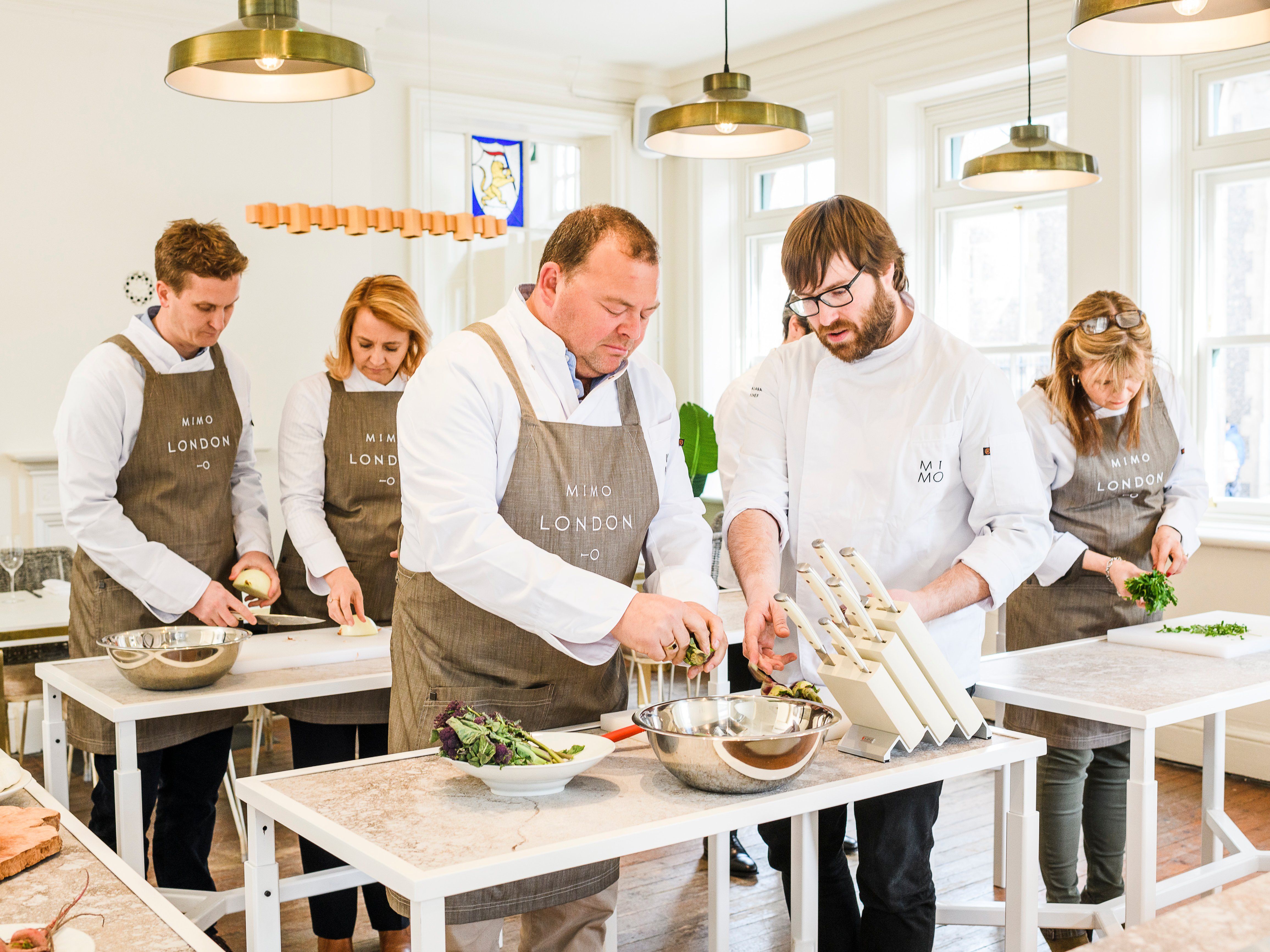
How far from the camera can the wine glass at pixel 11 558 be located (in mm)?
3990

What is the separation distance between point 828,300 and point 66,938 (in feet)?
4.98

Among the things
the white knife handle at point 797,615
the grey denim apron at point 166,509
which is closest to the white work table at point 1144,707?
the white knife handle at point 797,615

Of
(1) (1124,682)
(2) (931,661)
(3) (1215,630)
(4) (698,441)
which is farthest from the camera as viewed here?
(4) (698,441)

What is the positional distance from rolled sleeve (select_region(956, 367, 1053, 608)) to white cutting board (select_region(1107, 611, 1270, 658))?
822 mm

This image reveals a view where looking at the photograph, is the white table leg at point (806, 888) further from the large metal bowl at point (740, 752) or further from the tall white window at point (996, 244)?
the tall white window at point (996, 244)

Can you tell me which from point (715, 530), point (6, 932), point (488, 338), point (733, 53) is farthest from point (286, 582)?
point (733, 53)

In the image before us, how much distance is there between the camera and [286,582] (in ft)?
10.3

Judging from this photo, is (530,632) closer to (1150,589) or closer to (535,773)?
(535,773)

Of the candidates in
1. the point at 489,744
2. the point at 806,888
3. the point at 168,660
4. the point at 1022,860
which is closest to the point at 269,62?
the point at 168,660

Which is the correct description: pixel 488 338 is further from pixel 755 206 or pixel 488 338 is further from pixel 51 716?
pixel 755 206

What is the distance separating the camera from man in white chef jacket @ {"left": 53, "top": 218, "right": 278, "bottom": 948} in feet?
8.63

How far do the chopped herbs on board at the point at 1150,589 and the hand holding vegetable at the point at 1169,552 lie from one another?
0.08 metres

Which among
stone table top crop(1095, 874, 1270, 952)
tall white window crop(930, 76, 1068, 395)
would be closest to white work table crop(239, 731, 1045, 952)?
stone table top crop(1095, 874, 1270, 952)

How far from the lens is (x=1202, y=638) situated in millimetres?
2812
